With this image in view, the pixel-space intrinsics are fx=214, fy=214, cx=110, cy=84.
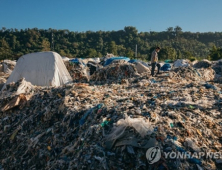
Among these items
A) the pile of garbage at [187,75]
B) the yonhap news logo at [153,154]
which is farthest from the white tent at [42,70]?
the yonhap news logo at [153,154]

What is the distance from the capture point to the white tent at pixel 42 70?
7.32 m

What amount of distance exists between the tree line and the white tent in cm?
2044

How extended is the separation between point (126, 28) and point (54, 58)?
170 ft

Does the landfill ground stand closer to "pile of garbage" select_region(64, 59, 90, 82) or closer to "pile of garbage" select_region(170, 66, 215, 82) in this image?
"pile of garbage" select_region(170, 66, 215, 82)

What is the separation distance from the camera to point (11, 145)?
3.94 meters

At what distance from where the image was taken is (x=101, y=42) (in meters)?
45.8

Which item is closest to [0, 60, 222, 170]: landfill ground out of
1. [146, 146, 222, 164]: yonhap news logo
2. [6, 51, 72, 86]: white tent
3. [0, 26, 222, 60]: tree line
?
[146, 146, 222, 164]: yonhap news logo

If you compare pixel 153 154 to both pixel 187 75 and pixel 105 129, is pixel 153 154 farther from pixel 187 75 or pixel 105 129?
pixel 187 75

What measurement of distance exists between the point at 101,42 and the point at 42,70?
39.3 m

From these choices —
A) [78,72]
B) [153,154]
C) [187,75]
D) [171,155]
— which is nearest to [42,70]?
[78,72]

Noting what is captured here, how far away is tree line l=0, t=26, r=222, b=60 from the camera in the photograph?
113 ft

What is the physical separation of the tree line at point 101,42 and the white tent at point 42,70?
2044cm

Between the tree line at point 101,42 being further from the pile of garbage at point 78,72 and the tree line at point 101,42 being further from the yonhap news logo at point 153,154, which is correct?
the yonhap news logo at point 153,154

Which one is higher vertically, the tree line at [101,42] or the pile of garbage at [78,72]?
the tree line at [101,42]
